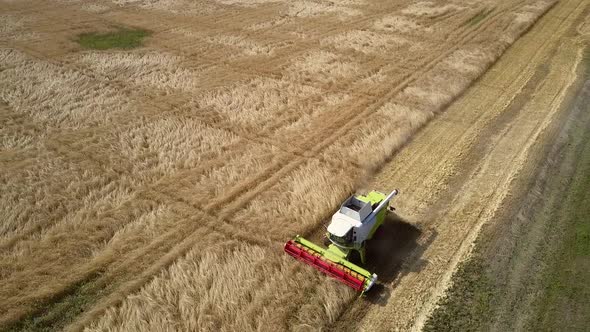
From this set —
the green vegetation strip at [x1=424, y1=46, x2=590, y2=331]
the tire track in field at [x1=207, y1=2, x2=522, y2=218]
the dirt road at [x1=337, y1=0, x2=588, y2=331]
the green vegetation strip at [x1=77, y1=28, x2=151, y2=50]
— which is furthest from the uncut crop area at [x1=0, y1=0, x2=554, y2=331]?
the green vegetation strip at [x1=424, y1=46, x2=590, y2=331]

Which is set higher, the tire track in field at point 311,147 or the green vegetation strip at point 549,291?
the tire track in field at point 311,147

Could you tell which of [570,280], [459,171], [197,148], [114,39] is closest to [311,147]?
[197,148]

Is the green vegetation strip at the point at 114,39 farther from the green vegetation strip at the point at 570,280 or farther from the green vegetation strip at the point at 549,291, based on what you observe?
the green vegetation strip at the point at 570,280

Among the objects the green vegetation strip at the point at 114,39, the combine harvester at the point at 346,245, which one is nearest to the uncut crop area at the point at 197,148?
the combine harvester at the point at 346,245

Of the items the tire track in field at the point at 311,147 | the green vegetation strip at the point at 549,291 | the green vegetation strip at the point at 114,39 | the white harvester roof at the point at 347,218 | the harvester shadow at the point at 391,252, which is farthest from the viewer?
the green vegetation strip at the point at 114,39

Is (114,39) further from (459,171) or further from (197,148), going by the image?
(459,171)

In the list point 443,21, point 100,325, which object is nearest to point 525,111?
point 443,21

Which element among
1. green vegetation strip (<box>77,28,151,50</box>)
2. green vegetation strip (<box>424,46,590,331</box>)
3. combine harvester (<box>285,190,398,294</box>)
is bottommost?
green vegetation strip (<box>424,46,590,331</box>)

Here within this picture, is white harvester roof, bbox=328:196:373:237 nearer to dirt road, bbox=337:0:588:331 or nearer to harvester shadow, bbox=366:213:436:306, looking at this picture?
harvester shadow, bbox=366:213:436:306
